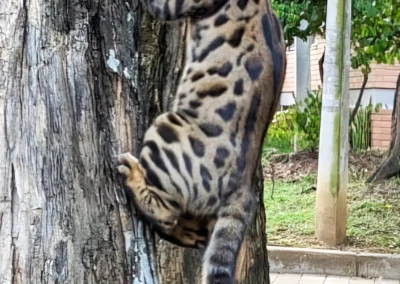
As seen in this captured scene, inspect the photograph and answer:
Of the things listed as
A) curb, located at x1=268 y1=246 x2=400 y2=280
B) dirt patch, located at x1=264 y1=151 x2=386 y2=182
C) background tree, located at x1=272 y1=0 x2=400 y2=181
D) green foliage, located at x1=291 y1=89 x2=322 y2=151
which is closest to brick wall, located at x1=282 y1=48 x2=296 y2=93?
green foliage, located at x1=291 y1=89 x2=322 y2=151

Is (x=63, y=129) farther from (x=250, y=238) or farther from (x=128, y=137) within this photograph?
(x=250, y=238)

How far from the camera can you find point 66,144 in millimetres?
2611

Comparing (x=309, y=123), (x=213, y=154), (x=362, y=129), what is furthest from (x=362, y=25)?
(x=213, y=154)

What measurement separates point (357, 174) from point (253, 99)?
8.72 meters

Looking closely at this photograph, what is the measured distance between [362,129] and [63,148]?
11.2m

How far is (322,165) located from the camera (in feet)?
26.7

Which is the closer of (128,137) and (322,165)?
(128,137)

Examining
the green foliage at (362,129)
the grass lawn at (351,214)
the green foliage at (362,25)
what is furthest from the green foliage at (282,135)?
the green foliage at (362,25)

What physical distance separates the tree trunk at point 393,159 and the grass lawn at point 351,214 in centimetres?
14

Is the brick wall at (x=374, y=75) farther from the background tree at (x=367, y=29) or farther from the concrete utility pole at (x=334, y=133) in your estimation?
the concrete utility pole at (x=334, y=133)

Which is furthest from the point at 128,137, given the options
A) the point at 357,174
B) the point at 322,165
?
the point at 357,174

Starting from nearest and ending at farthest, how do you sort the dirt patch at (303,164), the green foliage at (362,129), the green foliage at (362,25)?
1. the green foliage at (362,25)
2. the dirt patch at (303,164)
3. the green foliage at (362,129)

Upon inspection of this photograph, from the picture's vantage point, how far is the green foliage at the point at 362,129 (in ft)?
43.3

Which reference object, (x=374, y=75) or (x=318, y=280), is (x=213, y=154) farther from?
(x=374, y=75)
